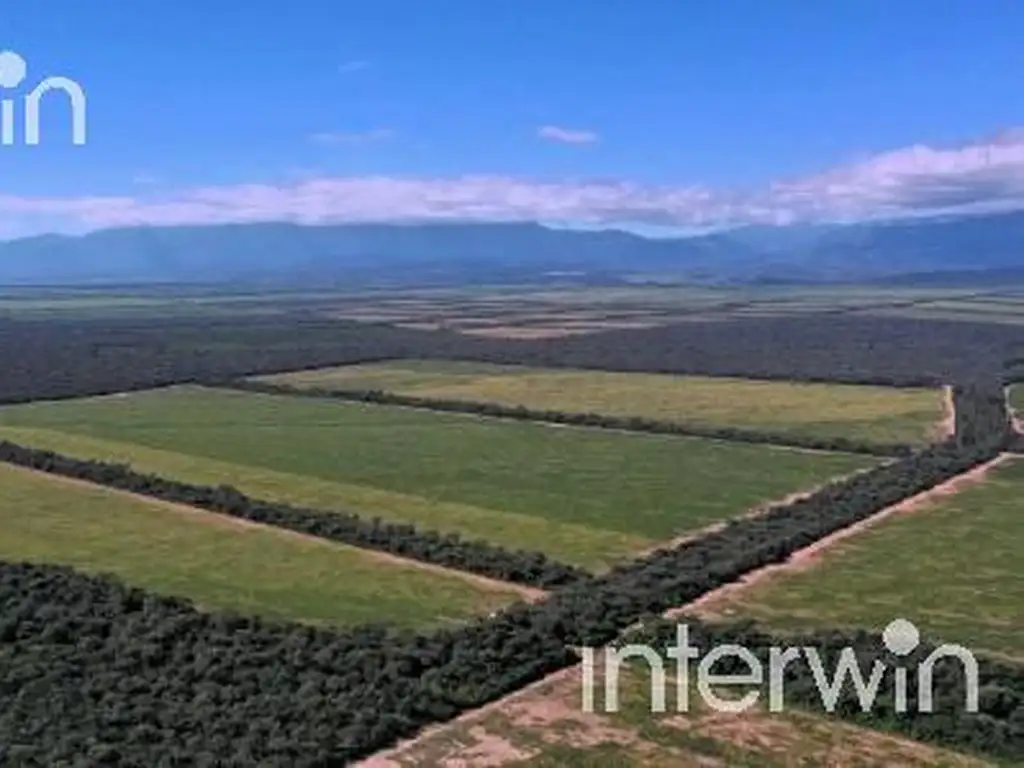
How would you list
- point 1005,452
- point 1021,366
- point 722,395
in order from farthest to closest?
point 1021,366
point 722,395
point 1005,452

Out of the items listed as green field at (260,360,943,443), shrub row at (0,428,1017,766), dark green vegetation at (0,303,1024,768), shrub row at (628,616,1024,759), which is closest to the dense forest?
green field at (260,360,943,443)

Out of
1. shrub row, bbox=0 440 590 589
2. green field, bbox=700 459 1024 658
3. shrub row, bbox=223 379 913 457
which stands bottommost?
green field, bbox=700 459 1024 658

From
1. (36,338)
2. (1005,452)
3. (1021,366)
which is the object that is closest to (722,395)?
(1005,452)

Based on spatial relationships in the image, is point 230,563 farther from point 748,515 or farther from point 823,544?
point 823,544

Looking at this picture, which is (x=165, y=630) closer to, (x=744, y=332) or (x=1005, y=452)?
(x=1005, y=452)

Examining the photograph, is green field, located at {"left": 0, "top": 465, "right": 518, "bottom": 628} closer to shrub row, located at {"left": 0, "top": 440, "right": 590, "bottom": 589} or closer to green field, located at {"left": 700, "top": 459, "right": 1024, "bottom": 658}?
shrub row, located at {"left": 0, "top": 440, "right": 590, "bottom": 589}
